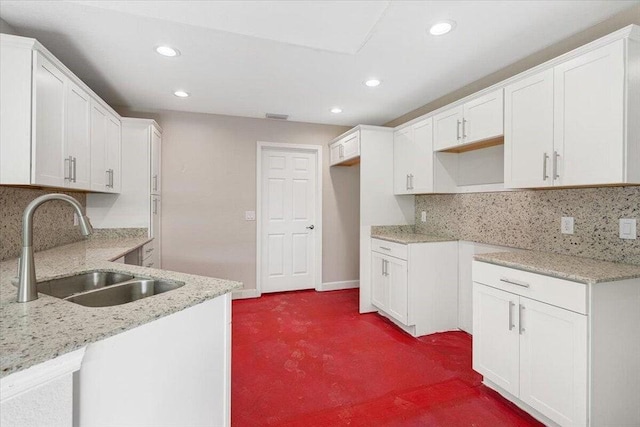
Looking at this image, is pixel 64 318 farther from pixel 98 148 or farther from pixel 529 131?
pixel 529 131

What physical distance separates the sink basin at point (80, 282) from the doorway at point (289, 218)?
8.07 feet

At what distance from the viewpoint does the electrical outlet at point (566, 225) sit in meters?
2.10

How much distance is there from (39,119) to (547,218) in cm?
353

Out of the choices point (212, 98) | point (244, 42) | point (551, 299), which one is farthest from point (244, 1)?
point (551, 299)

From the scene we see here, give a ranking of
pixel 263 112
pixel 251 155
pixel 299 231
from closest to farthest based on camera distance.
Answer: pixel 263 112 → pixel 251 155 → pixel 299 231

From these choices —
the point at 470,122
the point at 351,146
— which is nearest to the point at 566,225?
the point at 470,122

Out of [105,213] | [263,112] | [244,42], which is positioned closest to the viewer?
[244,42]

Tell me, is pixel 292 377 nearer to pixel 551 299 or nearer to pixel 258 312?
pixel 258 312

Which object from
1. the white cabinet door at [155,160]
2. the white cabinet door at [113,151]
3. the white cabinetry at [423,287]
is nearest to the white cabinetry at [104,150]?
the white cabinet door at [113,151]

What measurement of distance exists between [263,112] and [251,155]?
610 millimetres

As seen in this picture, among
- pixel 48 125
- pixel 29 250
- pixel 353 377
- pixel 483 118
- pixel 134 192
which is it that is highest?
pixel 483 118

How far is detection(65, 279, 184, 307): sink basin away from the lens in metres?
1.43

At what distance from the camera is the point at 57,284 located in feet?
5.12

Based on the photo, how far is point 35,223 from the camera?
2.37 metres
